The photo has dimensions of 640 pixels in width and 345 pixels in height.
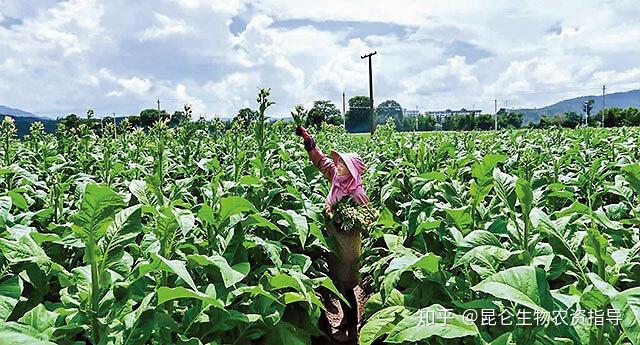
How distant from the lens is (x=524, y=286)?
6.08 feet

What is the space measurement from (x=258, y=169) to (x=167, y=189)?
777 mm

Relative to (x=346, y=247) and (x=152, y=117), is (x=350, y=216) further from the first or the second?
(x=152, y=117)

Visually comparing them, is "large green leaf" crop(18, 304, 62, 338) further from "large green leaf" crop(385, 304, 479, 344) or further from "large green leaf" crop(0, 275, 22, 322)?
"large green leaf" crop(385, 304, 479, 344)

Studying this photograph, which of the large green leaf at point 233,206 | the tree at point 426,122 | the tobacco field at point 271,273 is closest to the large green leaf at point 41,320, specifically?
the tobacco field at point 271,273

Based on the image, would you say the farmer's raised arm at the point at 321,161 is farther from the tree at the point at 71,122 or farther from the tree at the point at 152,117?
the tree at the point at 71,122

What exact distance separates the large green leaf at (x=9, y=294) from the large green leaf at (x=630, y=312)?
2.09m

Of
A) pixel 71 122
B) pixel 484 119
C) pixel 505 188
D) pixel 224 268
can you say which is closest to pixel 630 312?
pixel 505 188

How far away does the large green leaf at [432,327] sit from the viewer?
1.90m

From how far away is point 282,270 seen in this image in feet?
9.00

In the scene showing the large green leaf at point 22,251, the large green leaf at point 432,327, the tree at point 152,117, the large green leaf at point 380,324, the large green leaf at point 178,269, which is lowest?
the large green leaf at point 380,324

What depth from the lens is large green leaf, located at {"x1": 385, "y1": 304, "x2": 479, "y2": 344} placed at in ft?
6.25

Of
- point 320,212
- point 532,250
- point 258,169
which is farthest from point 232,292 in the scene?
→ point 258,169

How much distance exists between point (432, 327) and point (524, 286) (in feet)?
1.14

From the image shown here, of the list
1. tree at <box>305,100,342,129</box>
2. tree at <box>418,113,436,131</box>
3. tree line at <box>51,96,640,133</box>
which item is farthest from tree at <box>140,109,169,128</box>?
tree at <box>418,113,436,131</box>
